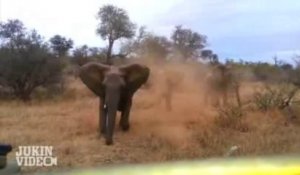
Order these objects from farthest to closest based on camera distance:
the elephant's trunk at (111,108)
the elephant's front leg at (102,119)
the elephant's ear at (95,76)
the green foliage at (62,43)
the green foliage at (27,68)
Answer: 1. the green foliage at (62,43)
2. the green foliage at (27,68)
3. the elephant's ear at (95,76)
4. the elephant's front leg at (102,119)
5. the elephant's trunk at (111,108)

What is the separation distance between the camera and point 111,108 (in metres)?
13.2

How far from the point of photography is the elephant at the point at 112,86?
43.8 ft

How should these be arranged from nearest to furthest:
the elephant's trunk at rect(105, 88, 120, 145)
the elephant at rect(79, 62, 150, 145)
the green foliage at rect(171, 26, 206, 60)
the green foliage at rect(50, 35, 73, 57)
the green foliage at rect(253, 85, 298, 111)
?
the elephant's trunk at rect(105, 88, 120, 145) → the elephant at rect(79, 62, 150, 145) → the green foliage at rect(253, 85, 298, 111) → the green foliage at rect(171, 26, 206, 60) → the green foliage at rect(50, 35, 73, 57)

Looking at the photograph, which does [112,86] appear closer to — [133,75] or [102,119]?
[102,119]

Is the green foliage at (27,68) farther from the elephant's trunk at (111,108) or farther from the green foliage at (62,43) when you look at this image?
the elephant's trunk at (111,108)

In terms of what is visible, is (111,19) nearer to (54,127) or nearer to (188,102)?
(188,102)

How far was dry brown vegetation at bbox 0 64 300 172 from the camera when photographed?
11117 millimetres

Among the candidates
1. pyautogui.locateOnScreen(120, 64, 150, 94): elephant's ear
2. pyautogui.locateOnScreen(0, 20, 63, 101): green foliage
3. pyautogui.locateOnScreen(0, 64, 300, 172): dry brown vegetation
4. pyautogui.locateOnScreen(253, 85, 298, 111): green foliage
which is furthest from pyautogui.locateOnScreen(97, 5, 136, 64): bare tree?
pyautogui.locateOnScreen(120, 64, 150, 94): elephant's ear

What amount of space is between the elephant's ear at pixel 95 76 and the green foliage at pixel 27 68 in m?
12.2

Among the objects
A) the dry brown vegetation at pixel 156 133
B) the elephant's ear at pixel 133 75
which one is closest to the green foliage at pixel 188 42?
the dry brown vegetation at pixel 156 133

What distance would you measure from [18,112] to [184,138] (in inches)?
300

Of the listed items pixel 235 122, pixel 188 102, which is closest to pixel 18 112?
pixel 188 102

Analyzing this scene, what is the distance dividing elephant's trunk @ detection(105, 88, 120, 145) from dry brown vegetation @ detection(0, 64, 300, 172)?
0.91 ft

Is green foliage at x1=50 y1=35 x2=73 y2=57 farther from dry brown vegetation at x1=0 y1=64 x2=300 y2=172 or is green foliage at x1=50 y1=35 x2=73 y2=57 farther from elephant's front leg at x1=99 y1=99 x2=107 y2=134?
elephant's front leg at x1=99 y1=99 x2=107 y2=134
